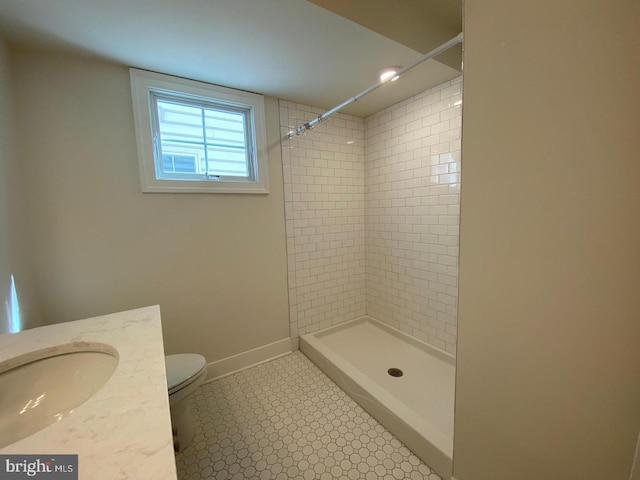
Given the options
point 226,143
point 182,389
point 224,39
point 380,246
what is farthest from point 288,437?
point 224,39

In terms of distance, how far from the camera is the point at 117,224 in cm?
160

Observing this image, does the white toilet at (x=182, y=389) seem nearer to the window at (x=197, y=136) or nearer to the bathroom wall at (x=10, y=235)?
the bathroom wall at (x=10, y=235)

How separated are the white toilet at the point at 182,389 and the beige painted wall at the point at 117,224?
1.59 ft

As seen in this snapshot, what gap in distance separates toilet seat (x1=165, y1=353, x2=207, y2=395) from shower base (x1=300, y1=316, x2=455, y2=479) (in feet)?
3.15

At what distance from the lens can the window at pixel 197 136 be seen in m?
1.65

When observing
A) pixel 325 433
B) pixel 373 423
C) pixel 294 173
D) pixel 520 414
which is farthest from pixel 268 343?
pixel 520 414

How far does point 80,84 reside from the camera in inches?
57.3

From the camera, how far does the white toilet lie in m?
1.30

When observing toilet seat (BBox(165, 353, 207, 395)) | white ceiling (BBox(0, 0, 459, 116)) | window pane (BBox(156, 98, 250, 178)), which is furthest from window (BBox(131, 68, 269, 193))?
toilet seat (BBox(165, 353, 207, 395))

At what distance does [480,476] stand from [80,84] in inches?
111

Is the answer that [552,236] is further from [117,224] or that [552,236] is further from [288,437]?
[117,224]

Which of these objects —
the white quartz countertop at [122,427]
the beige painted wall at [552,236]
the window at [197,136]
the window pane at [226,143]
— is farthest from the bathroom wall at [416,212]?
the white quartz countertop at [122,427]

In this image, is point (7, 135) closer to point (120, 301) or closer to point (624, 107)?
point (120, 301)

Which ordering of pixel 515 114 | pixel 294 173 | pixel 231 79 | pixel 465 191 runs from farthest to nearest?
pixel 294 173
pixel 231 79
pixel 465 191
pixel 515 114
